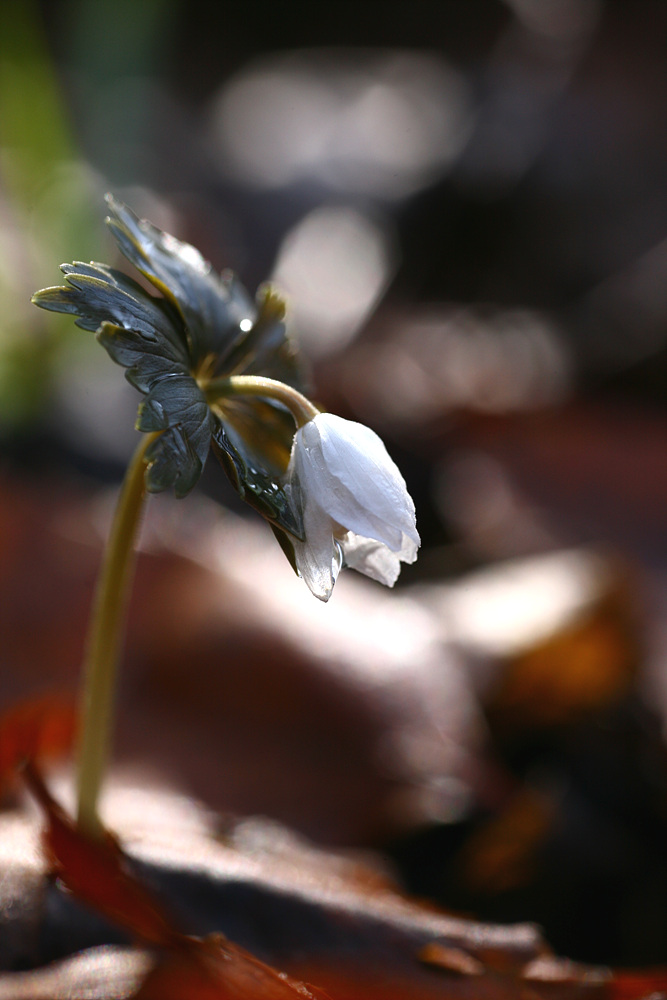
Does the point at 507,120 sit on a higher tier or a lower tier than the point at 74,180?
higher

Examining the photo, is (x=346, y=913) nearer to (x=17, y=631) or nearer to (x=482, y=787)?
(x=482, y=787)

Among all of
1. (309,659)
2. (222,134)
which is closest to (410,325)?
(222,134)

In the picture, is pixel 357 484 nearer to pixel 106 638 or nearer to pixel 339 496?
pixel 339 496

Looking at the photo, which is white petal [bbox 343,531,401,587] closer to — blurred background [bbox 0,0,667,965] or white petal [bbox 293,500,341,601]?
white petal [bbox 293,500,341,601]

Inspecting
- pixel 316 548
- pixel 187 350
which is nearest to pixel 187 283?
pixel 187 350

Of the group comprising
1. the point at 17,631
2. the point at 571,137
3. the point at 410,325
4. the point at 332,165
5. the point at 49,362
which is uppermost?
the point at 571,137

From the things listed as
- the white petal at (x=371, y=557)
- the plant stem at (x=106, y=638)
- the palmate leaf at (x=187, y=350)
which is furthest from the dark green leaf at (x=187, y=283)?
the white petal at (x=371, y=557)
